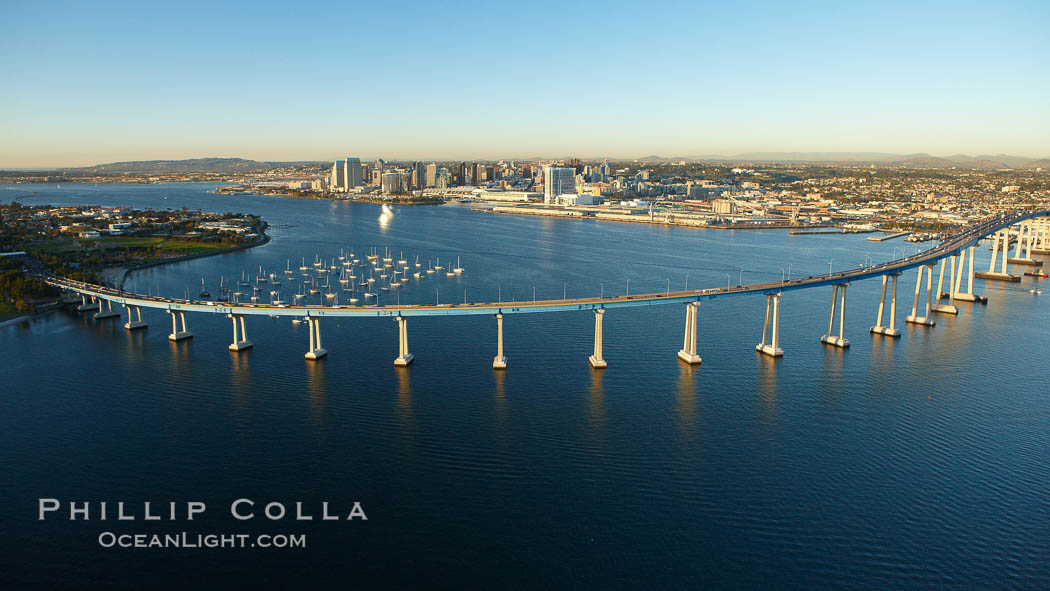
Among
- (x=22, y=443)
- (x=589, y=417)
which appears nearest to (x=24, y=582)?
(x=22, y=443)

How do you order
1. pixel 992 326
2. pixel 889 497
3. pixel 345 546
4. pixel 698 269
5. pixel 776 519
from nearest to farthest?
1. pixel 345 546
2. pixel 776 519
3. pixel 889 497
4. pixel 992 326
5. pixel 698 269

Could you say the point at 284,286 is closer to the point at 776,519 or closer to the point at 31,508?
the point at 31,508

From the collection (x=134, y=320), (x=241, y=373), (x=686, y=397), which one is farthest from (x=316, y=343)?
(x=686, y=397)

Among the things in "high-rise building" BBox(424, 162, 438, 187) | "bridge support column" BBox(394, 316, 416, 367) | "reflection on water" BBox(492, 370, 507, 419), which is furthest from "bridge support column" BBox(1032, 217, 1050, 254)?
"high-rise building" BBox(424, 162, 438, 187)

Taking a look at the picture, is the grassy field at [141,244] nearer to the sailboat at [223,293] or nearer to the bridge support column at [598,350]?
the sailboat at [223,293]

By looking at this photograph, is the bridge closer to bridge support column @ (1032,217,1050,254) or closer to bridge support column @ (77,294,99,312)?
bridge support column @ (77,294,99,312)

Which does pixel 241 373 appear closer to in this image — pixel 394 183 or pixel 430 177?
pixel 394 183
